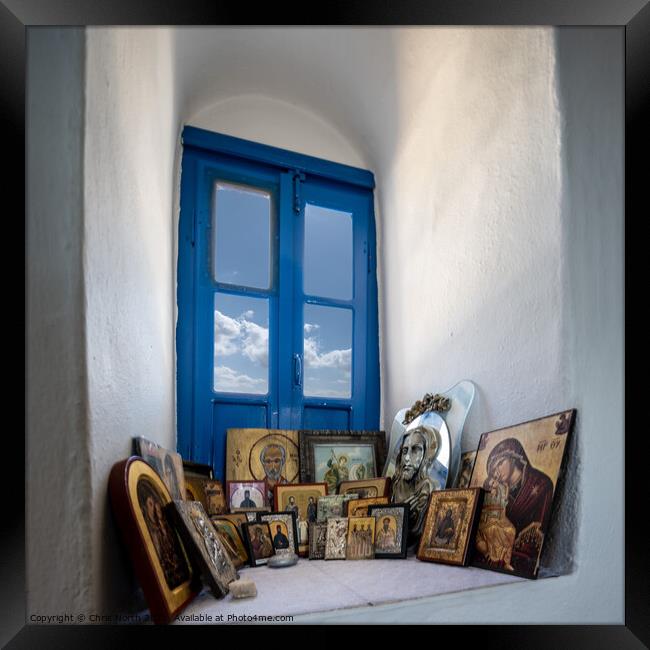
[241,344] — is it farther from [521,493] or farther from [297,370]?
[521,493]

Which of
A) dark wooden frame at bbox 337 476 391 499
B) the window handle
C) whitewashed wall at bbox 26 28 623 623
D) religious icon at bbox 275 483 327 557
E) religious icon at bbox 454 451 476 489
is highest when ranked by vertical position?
whitewashed wall at bbox 26 28 623 623

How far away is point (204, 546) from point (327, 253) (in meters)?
2.42

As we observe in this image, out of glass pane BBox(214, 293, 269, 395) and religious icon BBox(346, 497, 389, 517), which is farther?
glass pane BBox(214, 293, 269, 395)

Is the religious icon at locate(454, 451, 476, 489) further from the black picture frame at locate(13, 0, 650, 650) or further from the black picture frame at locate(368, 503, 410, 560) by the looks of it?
the black picture frame at locate(13, 0, 650, 650)

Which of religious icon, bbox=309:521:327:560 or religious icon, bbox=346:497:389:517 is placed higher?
religious icon, bbox=346:497:389:517

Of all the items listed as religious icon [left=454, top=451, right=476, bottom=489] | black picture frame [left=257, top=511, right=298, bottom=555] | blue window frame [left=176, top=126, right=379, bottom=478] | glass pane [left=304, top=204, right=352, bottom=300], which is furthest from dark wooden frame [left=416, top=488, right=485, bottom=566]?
glass pane [left=304, top=204, right=352, bottom=300]

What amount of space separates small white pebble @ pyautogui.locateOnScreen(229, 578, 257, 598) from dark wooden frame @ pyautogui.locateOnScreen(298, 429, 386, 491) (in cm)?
150

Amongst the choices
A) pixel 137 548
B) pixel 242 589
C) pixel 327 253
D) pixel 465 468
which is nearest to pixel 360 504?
pixel 465 468

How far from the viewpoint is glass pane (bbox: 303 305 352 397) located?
12.1 feet

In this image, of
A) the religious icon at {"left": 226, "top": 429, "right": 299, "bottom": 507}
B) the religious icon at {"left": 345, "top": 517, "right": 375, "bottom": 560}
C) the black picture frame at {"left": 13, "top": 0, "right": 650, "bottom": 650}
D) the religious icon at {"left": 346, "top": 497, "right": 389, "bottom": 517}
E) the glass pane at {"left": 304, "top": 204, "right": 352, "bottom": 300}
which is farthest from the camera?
the glass pane at {"left": 304, "top": 204, "right": 352, "bottom": 300}

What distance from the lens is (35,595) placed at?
1.31m

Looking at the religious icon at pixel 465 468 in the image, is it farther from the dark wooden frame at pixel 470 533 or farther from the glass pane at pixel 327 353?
the glass pane at pixel 327 353

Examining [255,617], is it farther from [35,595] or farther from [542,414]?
[542,414]

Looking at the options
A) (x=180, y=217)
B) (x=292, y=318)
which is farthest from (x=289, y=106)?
(x=292, y=318)
